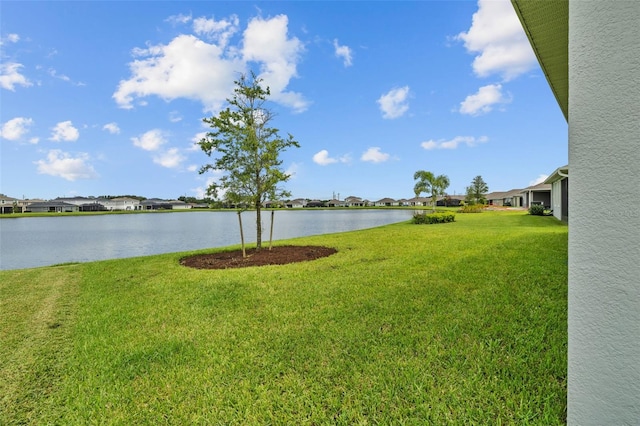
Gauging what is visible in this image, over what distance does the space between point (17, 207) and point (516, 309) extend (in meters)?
97.2

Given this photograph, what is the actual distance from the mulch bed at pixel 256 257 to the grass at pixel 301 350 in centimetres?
203

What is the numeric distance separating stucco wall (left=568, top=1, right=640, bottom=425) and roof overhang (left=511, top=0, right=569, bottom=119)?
1974 millimetres

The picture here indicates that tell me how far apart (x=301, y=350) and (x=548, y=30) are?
15.9 ft

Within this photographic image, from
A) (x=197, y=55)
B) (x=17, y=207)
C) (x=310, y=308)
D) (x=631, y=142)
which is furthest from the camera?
(x=17, y=207)

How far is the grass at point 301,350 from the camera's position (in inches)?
93.0

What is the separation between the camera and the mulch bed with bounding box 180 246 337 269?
805 cm

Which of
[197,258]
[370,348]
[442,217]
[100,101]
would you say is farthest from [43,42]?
[442,217]

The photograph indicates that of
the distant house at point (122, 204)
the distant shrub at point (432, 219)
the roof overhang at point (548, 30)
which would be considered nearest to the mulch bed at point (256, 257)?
the roof overhang at point (548, 30)

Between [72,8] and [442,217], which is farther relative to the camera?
[442,217]

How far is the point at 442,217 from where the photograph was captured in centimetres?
2112

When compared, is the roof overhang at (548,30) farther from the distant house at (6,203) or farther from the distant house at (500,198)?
the distant house at (6,203)

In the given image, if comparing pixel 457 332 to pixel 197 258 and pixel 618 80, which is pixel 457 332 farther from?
pixel 197 258

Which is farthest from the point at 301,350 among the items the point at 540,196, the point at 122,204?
the point at 122,204

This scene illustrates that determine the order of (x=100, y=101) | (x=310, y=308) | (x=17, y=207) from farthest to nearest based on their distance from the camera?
(x=17, y=207) < (x=100, y=101) < (x=310, y=308)
